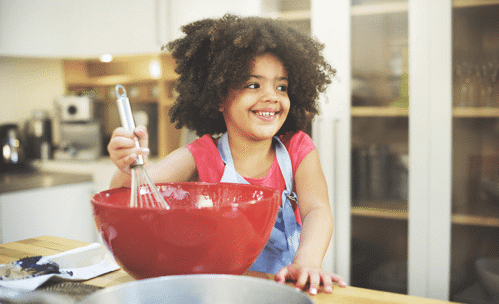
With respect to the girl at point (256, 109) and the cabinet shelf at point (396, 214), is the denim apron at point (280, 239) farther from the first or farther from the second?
the cabinet shelf at point (396, 214)

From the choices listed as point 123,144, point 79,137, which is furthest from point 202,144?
point 79,137

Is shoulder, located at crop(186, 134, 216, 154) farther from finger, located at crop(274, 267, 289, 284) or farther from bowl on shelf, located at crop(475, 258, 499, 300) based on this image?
bowl on shelf, located at crop(475, 258, 499, 300)

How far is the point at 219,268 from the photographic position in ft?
1.57

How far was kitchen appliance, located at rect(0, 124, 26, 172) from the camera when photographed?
88.0 inches

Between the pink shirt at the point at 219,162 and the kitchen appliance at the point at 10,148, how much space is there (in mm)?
1689

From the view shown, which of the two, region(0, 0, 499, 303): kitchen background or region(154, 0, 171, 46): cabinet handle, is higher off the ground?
region(154, 0, 171, 46): cabinet handle

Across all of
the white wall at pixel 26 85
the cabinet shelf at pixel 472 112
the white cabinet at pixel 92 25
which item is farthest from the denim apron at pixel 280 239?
the white wall at pixel 26 85

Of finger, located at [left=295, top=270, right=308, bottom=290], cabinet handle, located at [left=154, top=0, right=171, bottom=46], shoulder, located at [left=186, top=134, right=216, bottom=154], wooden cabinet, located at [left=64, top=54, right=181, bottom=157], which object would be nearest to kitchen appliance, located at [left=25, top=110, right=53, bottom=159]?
wooden cabinet, located at [left=64, top=54, right=181, bottom=157]

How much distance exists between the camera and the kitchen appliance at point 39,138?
7.95ft

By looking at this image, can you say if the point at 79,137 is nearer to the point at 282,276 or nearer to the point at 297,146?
the point at 297,146

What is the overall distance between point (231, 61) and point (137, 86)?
1.72 m

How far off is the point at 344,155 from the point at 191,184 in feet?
3.91

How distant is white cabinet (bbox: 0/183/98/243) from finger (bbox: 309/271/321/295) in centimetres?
175

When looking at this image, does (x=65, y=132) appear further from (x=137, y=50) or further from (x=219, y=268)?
(x=219, y=268)
